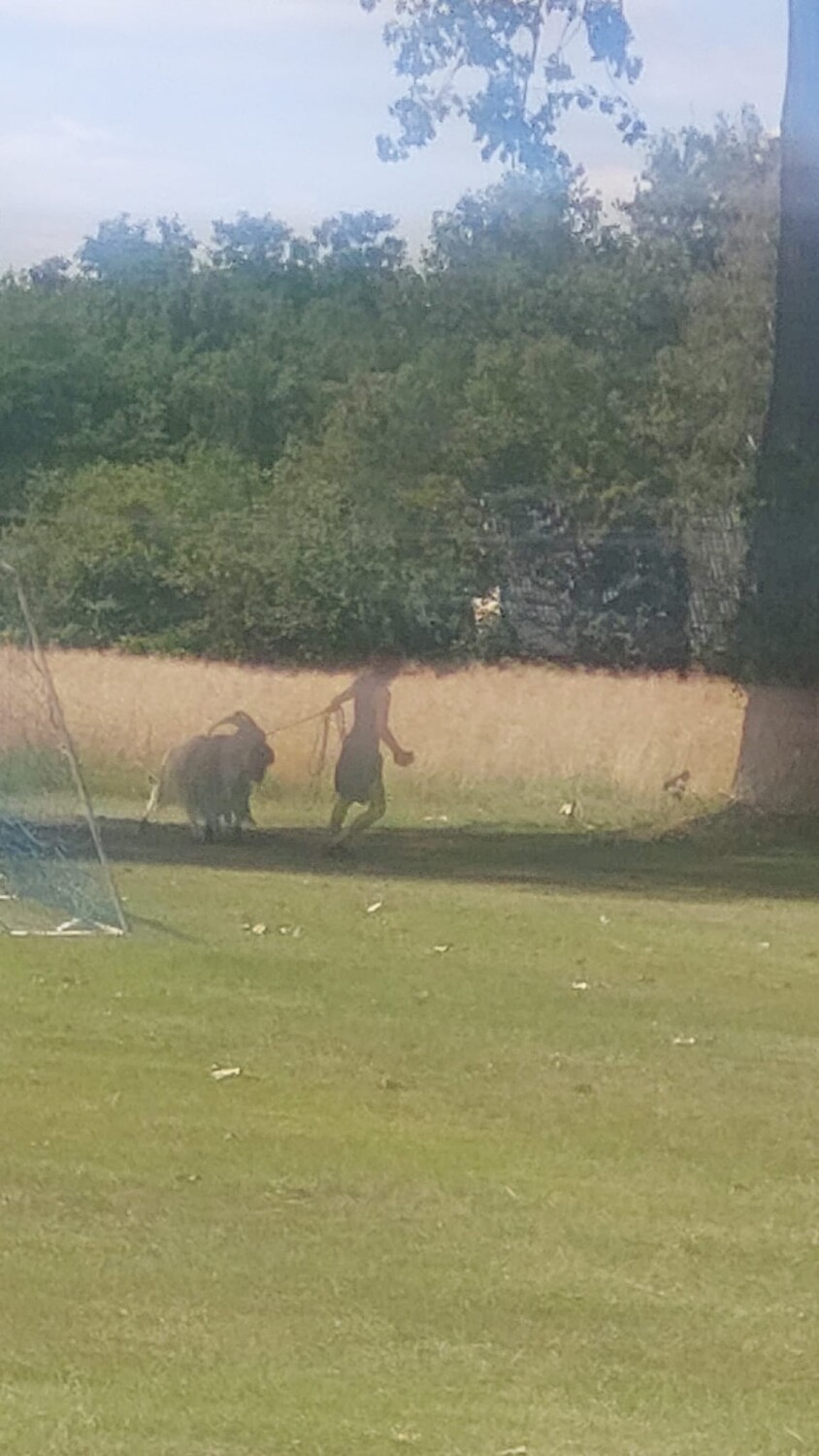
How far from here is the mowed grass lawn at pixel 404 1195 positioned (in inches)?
261

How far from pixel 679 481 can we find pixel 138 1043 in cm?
2301

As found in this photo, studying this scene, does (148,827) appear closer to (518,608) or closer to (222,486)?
(518,608)

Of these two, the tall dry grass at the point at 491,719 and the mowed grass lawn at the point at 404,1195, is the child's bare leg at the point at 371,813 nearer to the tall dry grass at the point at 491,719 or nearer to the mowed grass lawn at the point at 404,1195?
the tall dry grass at the point at 491,719

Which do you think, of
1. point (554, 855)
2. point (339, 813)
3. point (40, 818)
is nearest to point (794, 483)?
point (554, 855)

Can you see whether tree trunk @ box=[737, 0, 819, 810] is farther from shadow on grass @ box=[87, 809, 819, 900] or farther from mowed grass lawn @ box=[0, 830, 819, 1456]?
mowed grass lawn @ box=[0, 830, 819, 1456]

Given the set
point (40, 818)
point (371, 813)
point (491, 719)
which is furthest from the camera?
point (491, 719)

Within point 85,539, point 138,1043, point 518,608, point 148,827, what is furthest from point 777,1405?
point 85,539

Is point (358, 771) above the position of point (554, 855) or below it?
above

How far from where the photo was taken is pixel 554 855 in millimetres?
22656

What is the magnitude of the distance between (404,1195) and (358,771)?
1237 cm

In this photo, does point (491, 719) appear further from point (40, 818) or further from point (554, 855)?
point (40, 818)

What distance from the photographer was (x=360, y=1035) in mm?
12148

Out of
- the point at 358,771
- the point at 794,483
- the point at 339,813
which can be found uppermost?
the point at 794,483

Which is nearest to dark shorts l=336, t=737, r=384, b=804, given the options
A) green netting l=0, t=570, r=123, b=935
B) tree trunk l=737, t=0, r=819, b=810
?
green netting l=0, t=570, r=123, b=935
